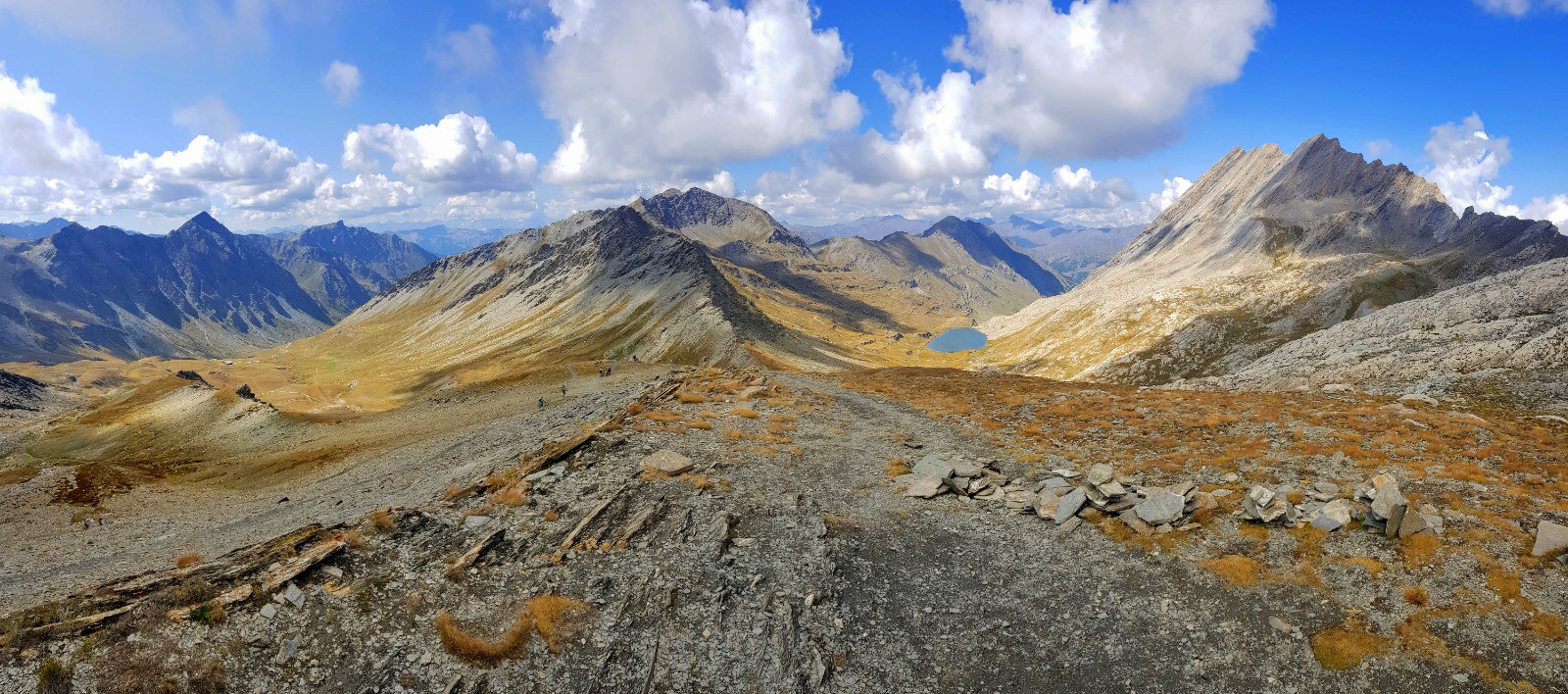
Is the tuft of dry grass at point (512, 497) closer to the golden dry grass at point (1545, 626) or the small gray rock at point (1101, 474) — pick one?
the small gray rock at point (1101, 474)

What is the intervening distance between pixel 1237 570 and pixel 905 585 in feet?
34.1

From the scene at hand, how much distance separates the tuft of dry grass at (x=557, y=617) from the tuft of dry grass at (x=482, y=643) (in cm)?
41

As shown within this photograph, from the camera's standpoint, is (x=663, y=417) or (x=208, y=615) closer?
(x=208, y=615)

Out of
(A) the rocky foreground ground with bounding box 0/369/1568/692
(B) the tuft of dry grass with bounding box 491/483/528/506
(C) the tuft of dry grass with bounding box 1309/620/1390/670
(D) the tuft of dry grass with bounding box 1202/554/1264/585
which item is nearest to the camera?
(C) the tuft of dry grass with bounding box 1309/620/1390/670

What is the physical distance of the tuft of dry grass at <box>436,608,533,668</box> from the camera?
653 inches

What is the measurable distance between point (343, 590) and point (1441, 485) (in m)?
38.4

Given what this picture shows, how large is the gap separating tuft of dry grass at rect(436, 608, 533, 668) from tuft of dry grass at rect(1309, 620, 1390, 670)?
21615 millimetres

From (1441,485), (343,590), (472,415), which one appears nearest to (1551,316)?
(1441,485)

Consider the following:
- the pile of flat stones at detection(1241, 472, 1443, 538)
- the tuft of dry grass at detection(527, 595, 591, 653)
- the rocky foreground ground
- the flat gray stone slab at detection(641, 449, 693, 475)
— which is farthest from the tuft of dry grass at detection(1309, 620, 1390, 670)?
the flat gray stone slab at detection(641, 449, 693, 475)

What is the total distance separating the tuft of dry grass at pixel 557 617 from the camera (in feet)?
58.1

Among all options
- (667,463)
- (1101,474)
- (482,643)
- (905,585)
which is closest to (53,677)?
(482,643)

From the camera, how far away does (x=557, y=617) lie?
18438mm

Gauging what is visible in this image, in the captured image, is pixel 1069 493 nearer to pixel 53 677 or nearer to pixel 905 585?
pixel 905 585

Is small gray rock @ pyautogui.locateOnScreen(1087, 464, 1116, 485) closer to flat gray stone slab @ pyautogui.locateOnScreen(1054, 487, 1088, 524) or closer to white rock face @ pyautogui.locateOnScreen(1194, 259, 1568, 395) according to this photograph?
flat gray stone slab @ pyautogui.locateOnScreen(1054, 487, 1088, 524)
